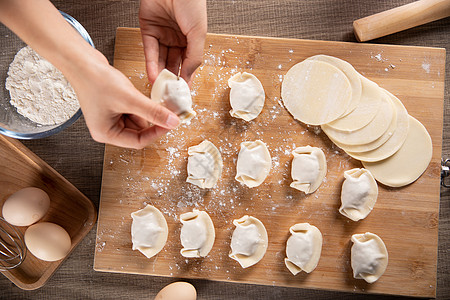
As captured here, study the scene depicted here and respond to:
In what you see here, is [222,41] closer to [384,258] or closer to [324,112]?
Answer: [324,112]

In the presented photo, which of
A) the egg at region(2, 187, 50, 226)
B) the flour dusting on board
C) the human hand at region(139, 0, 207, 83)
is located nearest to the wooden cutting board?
the flour dusting on board

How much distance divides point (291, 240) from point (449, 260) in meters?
0.69

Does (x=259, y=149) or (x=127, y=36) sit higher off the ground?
(x=127, y=36)

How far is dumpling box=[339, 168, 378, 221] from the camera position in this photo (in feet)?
4.23

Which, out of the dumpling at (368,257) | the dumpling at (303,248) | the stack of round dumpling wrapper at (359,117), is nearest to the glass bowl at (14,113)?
the stack of round dumpling wrapper at (359,117)

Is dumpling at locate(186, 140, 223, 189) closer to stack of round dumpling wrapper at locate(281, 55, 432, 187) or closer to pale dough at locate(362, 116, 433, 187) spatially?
stack of round dumpling wrapper at locate(281, 55, 432, 187)

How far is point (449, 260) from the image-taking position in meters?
1.43

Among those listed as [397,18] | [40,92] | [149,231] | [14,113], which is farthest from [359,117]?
[14,113]

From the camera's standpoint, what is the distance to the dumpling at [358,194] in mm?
1289

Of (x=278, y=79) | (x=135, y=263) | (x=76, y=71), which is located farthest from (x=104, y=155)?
(x=278, y=79)

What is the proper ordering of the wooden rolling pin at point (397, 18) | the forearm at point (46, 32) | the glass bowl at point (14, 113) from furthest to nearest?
the wooden rolling pin at point (397, 18) → the glass bowl at point (14, 113) → the forearm at point (46, 32)

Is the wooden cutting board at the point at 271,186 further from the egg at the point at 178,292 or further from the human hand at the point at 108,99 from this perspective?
the human hand at the point at 108,99

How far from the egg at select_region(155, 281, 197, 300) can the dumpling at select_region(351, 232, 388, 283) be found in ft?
2.03

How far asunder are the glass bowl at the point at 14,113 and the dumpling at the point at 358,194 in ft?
3.36
